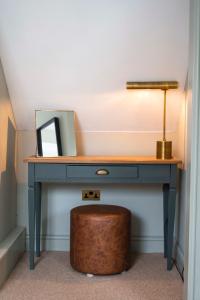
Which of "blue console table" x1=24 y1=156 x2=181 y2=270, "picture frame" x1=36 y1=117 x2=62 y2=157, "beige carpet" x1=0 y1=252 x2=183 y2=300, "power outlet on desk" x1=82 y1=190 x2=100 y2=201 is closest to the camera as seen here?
"beige carpet" x1=0 y1=252 x2=183 y2=300

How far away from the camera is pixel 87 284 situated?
236 centimetres

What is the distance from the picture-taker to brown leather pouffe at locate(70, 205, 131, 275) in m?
2.42

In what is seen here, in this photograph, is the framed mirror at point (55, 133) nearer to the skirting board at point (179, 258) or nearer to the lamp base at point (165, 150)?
the lamp base at point (165, 150)

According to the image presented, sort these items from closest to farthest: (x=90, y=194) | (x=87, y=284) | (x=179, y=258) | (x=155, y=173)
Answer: (x=87, y=284) → (x=155, y=173) → (x=179, y=258) → (x=90, y=194)

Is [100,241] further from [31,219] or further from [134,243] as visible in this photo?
[134,243]

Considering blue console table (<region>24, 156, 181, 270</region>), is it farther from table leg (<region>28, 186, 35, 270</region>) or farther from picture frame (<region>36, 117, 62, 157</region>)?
picture frame (<region>36, 117, 62, 157</region>)

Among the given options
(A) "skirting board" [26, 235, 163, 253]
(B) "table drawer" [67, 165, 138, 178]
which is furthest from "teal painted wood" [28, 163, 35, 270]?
(A) "skirting board" [26, 235, 163, 253]

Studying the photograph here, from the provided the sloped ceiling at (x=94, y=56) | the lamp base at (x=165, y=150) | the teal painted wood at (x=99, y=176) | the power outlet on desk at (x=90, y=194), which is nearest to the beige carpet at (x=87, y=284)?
the teal painted wood at (x=99, y=176)

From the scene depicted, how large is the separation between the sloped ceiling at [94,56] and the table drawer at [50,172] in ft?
1.54

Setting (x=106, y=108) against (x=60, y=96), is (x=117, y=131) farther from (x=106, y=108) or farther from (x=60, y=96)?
(x=60, y=96)

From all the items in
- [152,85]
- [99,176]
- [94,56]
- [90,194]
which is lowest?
[90,194]

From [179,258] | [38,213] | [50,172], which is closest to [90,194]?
[38,213]

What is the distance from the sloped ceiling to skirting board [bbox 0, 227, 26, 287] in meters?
0.78

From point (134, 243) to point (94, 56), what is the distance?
4.64 ft
